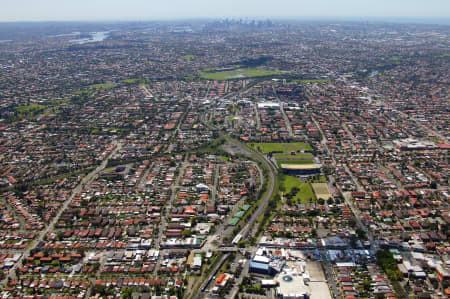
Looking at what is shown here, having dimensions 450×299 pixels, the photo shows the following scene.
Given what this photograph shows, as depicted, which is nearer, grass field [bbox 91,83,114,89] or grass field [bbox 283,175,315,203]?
grass field [bbox 283,175,315,203]

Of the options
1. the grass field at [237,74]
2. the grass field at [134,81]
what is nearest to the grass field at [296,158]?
the grass field at [237,74]

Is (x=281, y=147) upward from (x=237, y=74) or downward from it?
downward

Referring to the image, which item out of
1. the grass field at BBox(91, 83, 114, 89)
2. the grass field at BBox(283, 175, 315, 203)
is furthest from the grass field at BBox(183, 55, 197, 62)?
the grass field at BBox(283, 175, 315, 203)

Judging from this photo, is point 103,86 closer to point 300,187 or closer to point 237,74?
point 237,74

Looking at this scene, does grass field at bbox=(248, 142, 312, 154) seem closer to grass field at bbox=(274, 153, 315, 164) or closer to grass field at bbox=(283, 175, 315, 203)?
grass field at bbox=(274, 153, 315, 164)

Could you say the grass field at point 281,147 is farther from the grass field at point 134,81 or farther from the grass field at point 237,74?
the grass field at point 134,81

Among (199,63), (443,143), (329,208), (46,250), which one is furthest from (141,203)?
(199,63)

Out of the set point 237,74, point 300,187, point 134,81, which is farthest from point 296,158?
point 134,81
